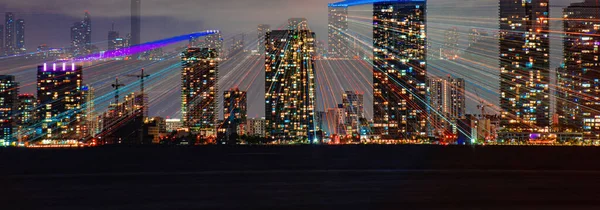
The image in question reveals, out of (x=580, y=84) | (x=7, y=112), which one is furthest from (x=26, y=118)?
(x=580, y=84)

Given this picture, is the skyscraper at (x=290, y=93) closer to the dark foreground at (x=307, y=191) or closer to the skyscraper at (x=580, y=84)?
the skyscraper at (x=580, y=84)

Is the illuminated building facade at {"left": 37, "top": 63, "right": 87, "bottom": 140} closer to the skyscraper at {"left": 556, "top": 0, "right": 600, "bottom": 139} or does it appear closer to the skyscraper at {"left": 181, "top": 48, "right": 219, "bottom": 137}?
the skyscraper at {"left": 181, "top": 48, "right": 219, "bottom": 137}

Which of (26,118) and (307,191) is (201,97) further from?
(307,191)

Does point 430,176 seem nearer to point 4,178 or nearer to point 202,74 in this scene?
point 4,178

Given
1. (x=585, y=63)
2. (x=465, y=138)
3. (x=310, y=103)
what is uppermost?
(x=585, y=63)

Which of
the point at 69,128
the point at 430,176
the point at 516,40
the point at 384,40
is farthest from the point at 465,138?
the point at 430,176

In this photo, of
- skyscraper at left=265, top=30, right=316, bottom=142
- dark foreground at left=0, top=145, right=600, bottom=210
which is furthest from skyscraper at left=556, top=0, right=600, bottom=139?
dark foreground at left=0, top=145, right=600, bottom=210

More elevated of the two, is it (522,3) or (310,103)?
(522,3)
